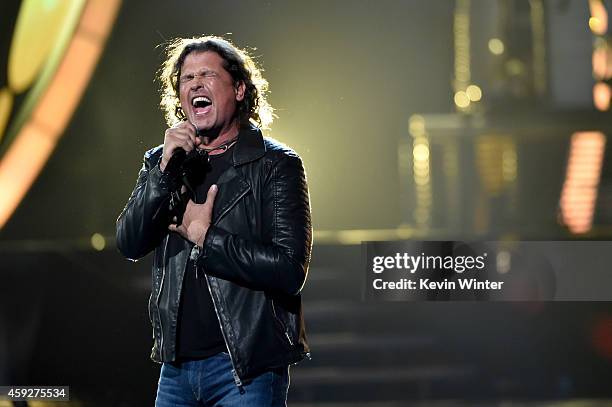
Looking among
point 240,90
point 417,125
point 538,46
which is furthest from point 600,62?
point 240,90

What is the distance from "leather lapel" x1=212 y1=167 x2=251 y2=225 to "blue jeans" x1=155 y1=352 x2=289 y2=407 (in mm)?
411

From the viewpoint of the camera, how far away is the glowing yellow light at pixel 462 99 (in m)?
3.90

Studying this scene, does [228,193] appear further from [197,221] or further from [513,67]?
[513,67]

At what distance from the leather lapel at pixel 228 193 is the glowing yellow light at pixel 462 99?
61.7 inches

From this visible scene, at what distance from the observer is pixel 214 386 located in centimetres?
242

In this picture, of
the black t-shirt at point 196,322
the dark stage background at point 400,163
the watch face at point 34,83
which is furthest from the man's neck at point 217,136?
the watch face at point 34,83

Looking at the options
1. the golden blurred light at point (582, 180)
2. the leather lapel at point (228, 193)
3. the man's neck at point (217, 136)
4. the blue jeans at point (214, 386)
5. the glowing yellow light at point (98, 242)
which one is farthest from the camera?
the glowing yellow light at point (98, 242)

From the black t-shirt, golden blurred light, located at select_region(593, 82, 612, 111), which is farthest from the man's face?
golden blurred light, located at select_region(593, 82, 612, 111)

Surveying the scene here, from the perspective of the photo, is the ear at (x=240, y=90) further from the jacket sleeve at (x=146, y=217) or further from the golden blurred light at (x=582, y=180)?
the golden blurred light at (x=582, y=180)

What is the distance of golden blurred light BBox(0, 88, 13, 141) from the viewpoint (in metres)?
4.14

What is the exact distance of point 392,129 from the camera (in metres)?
3.91

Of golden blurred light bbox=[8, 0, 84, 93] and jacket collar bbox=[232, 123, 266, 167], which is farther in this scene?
golden blurred light bbox=[8, 0, 84, 93]

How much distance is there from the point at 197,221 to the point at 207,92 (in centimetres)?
43

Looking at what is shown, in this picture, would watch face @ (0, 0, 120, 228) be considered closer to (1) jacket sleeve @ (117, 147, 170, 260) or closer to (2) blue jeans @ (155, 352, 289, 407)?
(1) jacket sleeve @ (117, 147, 170, 260)
